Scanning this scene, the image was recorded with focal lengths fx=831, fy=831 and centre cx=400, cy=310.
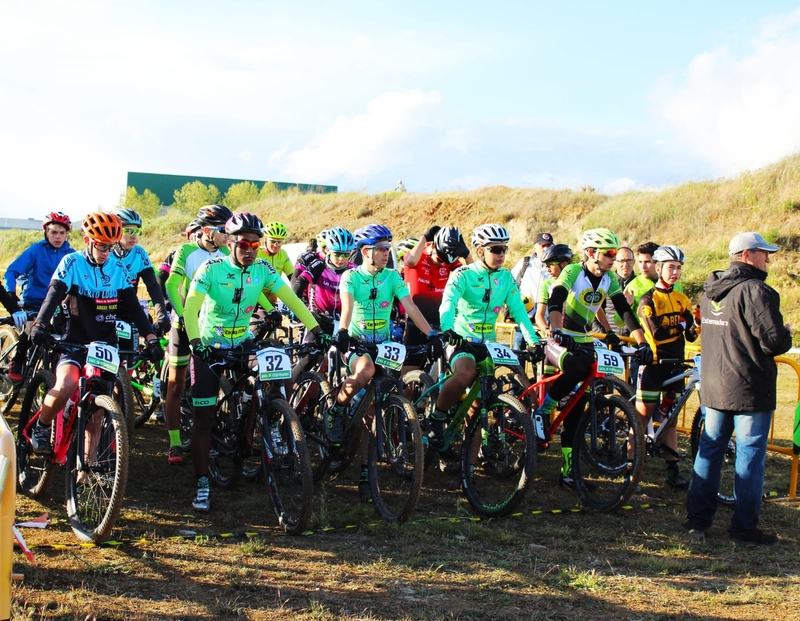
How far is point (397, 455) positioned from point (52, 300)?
2699 mm

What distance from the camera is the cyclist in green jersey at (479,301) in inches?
269

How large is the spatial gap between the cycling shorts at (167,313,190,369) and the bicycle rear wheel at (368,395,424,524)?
205 cm

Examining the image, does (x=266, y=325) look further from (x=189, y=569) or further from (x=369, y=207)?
(x=369, y=207)

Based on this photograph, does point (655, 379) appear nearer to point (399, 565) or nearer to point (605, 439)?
point (605, 439)

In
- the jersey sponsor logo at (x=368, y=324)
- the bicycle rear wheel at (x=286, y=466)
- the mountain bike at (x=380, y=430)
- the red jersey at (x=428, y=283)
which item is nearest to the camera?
the bicycle rear wheel at (x=286, y=466)

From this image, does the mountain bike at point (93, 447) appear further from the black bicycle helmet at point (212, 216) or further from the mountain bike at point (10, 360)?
the black bicycle helmet at point (212, 216)

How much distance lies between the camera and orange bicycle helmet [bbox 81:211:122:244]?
19.6ft

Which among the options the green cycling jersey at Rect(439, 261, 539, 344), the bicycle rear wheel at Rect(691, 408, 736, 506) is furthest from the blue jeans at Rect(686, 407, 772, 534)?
the green cycling jersey at Rect(439, 261, 539, 344)

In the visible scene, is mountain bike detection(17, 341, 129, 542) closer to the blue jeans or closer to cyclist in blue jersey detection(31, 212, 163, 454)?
cyclist in blue jersey detection(31, 212, 163, 454)

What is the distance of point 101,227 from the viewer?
599 cm

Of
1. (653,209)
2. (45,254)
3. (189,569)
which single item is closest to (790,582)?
(189,569)

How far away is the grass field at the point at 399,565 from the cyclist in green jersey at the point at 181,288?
2.40 ft

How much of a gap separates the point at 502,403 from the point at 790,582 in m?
2.26

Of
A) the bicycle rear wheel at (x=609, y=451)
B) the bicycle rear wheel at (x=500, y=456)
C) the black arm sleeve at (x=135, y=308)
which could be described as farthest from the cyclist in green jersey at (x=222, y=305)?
the bicycle rear wheel at (x=609, y=451)
